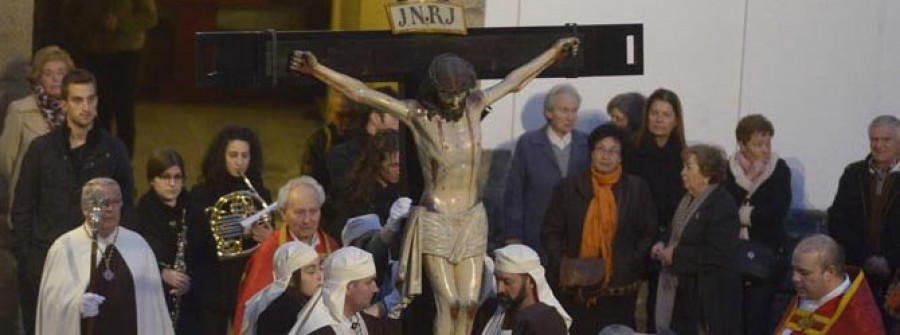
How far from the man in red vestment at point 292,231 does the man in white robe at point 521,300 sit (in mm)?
2178

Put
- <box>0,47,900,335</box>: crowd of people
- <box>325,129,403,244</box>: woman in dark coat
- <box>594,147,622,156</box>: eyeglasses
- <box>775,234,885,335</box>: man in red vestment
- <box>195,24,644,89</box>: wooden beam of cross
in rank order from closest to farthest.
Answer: <box>195,24,644,89</box>: wooden beam of cross < <box>775,234,885,335</box>: man in red vestment < <box>0,47,900,335</box>: crowd of people < <box>325,129,403,244</box>: woman in dark coat < <box>594,147,622,156</box>: eyeglasses

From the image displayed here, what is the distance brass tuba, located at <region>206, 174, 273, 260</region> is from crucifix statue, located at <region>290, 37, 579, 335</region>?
11.5ft

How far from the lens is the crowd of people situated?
1544 centimetres

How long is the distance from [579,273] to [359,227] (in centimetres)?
236

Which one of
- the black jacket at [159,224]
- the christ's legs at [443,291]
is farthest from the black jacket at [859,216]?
the christ's legs at [443,291]

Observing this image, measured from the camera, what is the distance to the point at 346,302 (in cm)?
1327

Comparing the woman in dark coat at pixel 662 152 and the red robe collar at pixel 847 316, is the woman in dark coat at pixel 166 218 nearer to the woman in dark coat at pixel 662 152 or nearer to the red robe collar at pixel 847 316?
the woman in dark coat at pixel 662 152

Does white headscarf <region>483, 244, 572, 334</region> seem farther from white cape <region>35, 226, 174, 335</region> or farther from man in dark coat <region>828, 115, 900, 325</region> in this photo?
man in dark coat <region>828, 115, 900, 325</region>

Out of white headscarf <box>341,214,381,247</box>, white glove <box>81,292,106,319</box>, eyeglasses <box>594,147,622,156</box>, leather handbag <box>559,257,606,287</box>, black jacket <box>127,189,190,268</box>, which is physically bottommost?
white glove <box>81,292,106,319</box>

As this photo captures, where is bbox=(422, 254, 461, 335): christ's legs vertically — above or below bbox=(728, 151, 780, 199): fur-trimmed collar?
below

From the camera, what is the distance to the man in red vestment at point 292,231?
15.5 meters

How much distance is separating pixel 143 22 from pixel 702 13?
375 cm

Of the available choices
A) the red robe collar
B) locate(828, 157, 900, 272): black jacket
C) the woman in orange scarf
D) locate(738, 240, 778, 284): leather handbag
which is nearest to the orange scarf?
the woman in orange scarf

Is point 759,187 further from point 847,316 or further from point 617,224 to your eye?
point 847,316
